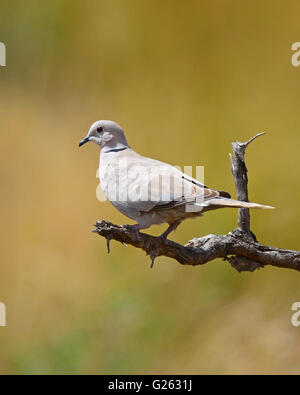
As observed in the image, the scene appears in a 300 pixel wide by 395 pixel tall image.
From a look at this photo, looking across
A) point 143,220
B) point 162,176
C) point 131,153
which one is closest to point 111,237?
point 143,220

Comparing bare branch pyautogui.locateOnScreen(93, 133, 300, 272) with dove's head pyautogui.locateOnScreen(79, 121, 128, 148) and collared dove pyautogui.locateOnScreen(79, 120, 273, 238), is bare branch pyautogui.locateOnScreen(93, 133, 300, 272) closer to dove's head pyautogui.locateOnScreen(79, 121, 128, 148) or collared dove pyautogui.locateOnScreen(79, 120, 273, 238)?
collared dove pyautogui.locateOnScreen(79, 120, 273, 238)

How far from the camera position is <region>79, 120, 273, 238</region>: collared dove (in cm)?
173

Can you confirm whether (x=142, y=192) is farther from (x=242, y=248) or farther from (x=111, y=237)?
(x=242, y=248)

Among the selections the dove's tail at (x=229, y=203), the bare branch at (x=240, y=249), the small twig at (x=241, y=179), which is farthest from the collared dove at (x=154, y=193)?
the small twig at (x=241, y=179)

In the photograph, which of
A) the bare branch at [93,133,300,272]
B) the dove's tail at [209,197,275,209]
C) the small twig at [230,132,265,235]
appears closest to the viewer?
the dove's tail at [209,197,275,209]

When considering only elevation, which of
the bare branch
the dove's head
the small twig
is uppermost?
the dove's head

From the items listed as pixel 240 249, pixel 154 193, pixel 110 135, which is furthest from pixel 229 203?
pixel 110 135

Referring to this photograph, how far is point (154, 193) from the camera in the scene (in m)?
1.77

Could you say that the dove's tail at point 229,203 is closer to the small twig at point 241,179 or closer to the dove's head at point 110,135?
the small twig at point 241,179

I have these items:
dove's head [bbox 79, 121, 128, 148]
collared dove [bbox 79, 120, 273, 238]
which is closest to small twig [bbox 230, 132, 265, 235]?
collared dove [bbox 79, 120, 273, 238]

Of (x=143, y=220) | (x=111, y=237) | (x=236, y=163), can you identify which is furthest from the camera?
(x=236, y=163)

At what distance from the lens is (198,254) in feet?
6.38

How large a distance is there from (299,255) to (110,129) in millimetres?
825

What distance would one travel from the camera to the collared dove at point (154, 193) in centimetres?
173
